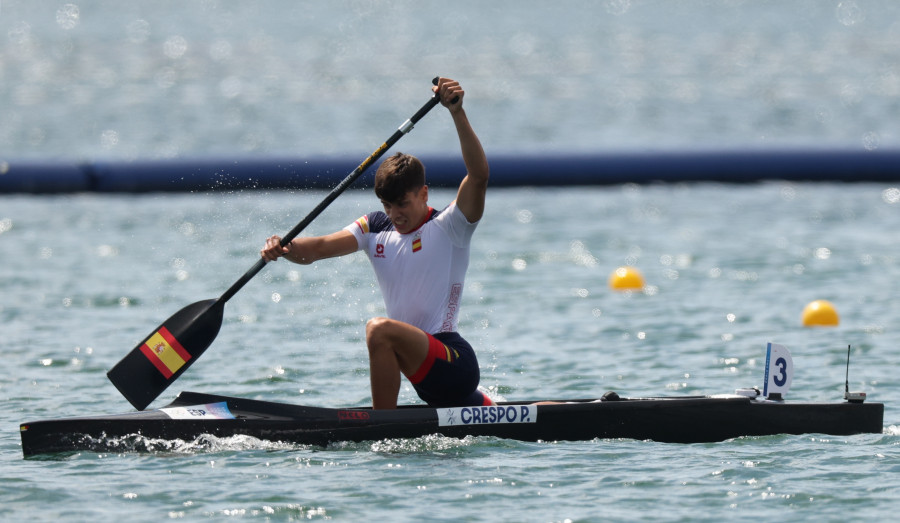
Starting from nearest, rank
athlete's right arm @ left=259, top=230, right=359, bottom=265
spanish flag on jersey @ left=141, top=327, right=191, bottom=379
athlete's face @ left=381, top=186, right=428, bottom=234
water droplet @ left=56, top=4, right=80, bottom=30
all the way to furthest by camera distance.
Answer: athlete's face @ left=381, top=186, right=428, bottom=234 < athlete's right arm @ left=259, top=230, right=359, bottom=265 < spanish flag on jersey @ left=141, top=327, right=191, bottom=379 < water droplet @ left=56, top=4, right=80, bottom=30

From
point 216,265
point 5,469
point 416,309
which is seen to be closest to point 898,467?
point 416,309

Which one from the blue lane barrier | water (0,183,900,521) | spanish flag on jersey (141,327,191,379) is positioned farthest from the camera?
the blue lane barrier

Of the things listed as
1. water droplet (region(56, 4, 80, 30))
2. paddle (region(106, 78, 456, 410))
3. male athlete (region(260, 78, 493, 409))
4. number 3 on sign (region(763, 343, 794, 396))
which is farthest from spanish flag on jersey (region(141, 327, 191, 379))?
water droplet (region(56, 4, 80, 30))

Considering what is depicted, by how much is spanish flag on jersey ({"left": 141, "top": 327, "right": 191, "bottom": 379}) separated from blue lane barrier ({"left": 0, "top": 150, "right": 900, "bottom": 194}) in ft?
31.1

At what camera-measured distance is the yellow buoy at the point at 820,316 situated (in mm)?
9781

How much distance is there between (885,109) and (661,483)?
77.4ft

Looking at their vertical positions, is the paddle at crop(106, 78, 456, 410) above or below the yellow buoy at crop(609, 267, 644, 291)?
below

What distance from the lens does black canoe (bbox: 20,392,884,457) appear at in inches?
243

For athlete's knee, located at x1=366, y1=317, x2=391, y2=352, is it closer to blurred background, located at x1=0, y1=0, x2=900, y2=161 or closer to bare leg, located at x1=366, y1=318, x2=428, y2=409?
bare leg, located at x1=366, y1=318, x2=428, y2=409

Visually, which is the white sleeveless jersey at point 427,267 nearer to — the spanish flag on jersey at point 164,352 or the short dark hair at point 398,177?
the short dark hair at point 398,177

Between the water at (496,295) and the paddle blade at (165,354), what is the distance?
55 cm

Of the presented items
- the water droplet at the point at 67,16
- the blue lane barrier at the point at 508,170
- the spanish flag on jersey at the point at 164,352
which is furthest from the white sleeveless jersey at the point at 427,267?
the water droplet at the point at 67,16

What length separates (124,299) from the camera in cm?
1120

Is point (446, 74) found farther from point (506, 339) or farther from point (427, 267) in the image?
point (427, 267)
